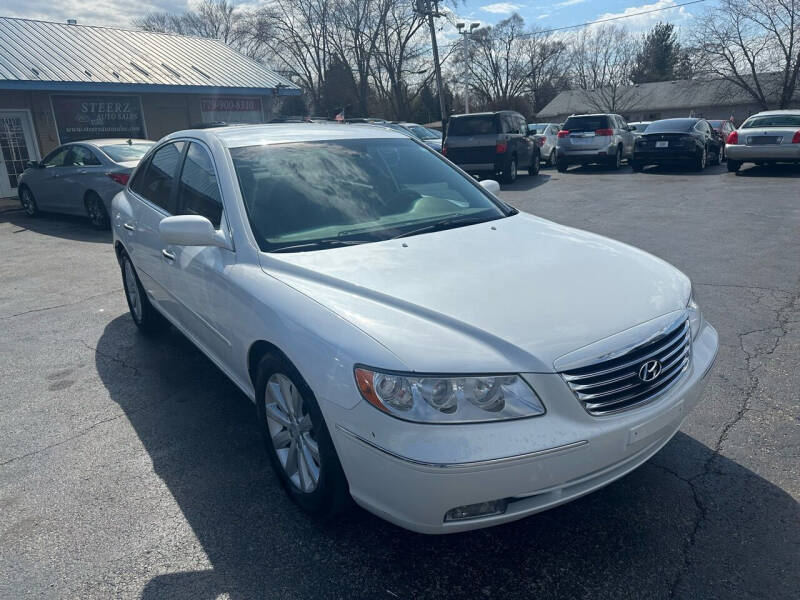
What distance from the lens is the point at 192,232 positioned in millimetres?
3135

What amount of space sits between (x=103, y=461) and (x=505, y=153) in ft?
46.4

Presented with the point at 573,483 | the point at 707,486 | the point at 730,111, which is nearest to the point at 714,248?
the point at 707,486

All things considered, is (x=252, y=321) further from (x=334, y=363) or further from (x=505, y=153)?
(x=505, y=153)

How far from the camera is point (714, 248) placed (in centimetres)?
777

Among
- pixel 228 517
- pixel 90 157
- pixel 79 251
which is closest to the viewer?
pixel 228 517

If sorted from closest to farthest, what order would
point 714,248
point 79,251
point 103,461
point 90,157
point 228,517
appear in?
1. point 228,517
2. point 103,461
3. point 714,248
4. point 79,251
5. point 90,157

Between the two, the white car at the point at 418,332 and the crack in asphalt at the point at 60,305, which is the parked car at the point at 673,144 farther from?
the white car at the point at 418,332

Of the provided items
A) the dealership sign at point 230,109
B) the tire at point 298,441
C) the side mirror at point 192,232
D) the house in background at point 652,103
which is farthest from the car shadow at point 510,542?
the house in background at point 652,103

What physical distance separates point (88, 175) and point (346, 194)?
8838 mm

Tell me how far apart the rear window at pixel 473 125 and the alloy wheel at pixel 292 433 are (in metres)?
14.4

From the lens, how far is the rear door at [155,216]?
4184mm

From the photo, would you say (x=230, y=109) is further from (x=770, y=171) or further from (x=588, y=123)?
(x=770, y=171)

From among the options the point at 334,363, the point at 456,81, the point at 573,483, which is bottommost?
the point at 573,483

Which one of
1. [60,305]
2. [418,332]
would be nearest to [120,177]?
[60,305]
